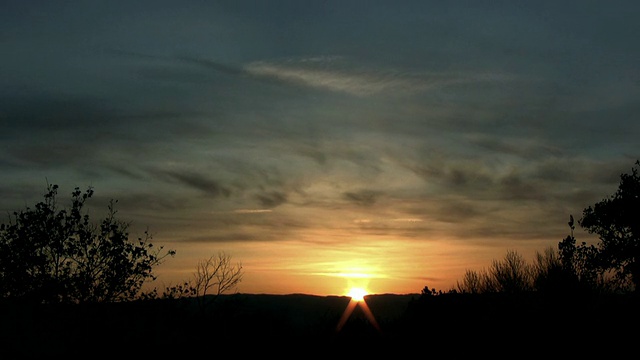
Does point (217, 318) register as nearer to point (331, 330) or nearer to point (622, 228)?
point (331, 330)

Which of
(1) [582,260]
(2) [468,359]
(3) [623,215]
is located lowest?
(2) [468,359]

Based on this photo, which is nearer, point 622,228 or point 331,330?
point 331,330

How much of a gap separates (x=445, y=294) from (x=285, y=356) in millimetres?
9878

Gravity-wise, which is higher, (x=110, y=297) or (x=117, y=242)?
(x=117, y=242)

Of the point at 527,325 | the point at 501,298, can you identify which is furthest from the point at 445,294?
the point at 527,325

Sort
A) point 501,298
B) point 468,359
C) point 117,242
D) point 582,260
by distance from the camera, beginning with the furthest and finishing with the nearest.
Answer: point 582,260 → point 117,242 → point 501,298 → point 468,359

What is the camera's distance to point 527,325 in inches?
1071

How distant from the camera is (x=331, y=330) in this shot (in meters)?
29.9

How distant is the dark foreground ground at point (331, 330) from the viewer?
26.4 m

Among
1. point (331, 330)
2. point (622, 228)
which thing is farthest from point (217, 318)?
point (622, 228)

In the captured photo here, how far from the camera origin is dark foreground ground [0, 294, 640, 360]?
26422 mm

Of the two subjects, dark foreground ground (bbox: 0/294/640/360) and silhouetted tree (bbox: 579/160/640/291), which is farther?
silhouetted tree (bbox: 579/160/640/291)

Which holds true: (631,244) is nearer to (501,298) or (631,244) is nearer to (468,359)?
(501,298)

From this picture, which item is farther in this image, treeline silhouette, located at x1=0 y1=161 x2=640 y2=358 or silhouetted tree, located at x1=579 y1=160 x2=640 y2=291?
silhouetted tree, located at x1=579 y1=160 x2=640 y2=291
